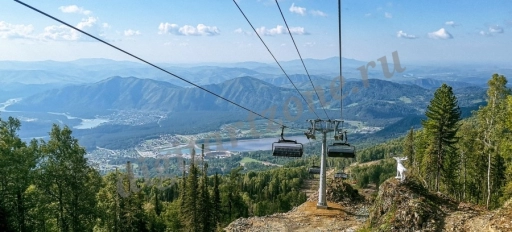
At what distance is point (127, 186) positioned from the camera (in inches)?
1522

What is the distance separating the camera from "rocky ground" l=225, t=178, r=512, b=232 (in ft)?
45.5

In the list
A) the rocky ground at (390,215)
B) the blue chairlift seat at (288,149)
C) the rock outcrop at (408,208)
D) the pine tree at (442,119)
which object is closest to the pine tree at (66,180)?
the rocky ground at (390,215)

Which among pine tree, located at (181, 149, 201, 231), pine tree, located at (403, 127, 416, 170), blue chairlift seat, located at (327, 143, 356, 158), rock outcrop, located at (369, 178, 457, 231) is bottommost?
pine tree, located at (181, 149, 201, 231)

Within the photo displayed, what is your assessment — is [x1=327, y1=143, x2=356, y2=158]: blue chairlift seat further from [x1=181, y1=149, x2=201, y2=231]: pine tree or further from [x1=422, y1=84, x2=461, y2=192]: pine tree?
[x1=181, y1=149, x2=201, y2=231]: pine tree

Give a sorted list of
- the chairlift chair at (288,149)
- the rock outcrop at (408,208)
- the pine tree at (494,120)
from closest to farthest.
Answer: the rock outcrop at (408,208) < the chairlift chair at (288,149) < the pine tree at (494,120)

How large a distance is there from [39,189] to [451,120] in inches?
1201

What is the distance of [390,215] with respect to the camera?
1619 cm

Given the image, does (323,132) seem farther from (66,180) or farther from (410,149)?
(410,149)

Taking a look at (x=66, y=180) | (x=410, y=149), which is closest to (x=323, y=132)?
(x=66, y=180)

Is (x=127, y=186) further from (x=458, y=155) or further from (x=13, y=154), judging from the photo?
(x=458, y=155)

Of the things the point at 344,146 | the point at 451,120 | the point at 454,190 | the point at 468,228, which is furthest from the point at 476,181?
the point at 468,228

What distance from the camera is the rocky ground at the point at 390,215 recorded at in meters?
13.9

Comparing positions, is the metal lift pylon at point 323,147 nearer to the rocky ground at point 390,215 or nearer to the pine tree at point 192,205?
the rocky ground at point 390,215

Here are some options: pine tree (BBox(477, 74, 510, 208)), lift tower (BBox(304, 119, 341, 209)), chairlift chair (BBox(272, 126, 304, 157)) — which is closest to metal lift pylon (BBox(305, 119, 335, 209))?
lift tower (BBox(304, 119, 341, 209))
